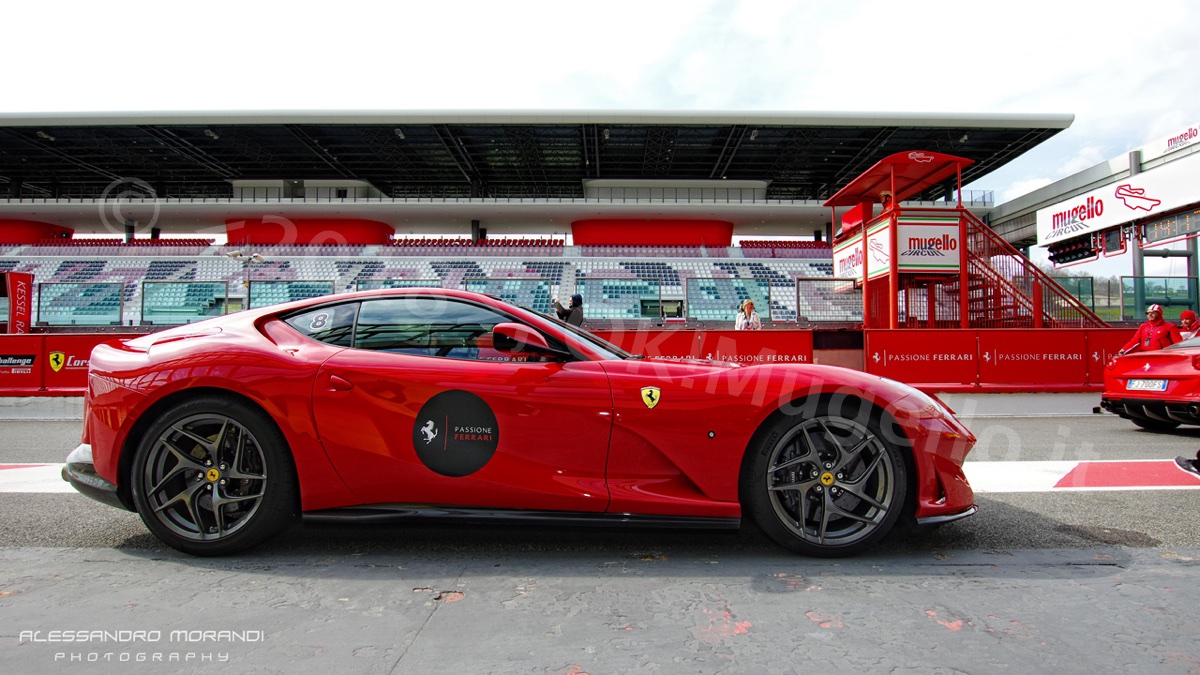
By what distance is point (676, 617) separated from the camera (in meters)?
2.19

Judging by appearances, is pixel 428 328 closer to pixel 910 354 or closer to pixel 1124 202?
pixel 910 354

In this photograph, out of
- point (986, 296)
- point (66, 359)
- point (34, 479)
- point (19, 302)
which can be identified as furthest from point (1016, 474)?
point (19, 302)

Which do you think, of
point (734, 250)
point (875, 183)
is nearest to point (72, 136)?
point (734, 250)

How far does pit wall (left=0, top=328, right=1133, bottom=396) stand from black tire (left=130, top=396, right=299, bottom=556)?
25.9ft

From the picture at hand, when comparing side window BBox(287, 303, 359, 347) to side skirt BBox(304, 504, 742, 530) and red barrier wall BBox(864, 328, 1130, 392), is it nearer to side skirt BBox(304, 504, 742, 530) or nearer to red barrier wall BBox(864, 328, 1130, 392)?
side skirt BBox(304, 504, 742, 530)

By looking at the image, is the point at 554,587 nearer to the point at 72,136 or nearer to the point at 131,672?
the point at 131,672

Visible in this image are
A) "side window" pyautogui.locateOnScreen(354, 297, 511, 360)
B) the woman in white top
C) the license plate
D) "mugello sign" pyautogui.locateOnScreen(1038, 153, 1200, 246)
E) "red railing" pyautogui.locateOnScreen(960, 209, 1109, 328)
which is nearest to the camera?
"side window" pyautogui.locateOnScreen(354, 297, 511, 360)

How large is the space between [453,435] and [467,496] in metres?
0.26

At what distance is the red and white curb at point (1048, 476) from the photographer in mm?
4133

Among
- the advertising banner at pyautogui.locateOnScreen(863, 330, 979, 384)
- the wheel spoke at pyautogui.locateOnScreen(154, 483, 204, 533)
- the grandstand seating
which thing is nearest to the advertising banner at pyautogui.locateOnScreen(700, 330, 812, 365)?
the advertising banner at pyautogui.locateOnScreen(863, 330, 979, 384)

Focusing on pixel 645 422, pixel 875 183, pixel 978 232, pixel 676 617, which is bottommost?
pixel 676 617

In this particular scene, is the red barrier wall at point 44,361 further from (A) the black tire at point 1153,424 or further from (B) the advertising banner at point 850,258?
(B) the advertising banner at point 850,258

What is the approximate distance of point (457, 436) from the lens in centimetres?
275

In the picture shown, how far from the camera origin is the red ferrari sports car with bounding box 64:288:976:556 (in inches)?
107
